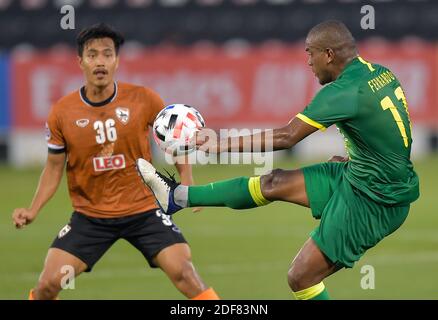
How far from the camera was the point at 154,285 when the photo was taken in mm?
12086

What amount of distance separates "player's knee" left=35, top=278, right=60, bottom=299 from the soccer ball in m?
1.29

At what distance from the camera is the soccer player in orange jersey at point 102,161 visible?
8930 millimetres

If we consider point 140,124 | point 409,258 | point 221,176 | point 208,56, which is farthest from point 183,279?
point 208,56

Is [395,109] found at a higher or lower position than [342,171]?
higher

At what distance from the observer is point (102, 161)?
29.8 feet

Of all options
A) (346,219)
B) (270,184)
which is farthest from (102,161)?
(346,219)

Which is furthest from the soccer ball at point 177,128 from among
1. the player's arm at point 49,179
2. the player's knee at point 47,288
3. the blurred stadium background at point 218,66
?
the blurred stadium background at point 218,66

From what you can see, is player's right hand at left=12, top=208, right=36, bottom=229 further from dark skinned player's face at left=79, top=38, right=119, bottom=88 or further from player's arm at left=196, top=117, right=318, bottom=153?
player's arm at left=196, top=117, right=318, bottom=153

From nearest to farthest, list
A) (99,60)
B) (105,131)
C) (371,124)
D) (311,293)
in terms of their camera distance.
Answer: (371,124)
(311,293)
(99,60)
(105,131)

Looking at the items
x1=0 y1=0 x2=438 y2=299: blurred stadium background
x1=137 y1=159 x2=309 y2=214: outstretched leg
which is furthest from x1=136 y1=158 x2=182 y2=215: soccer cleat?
x1=0 y1=0 x2=438 y2=299: blurred stadium background

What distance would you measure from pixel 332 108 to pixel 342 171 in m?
0.69

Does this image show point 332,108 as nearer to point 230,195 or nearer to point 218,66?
point 230,195

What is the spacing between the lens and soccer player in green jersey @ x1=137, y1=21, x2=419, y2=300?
8125 millimetres

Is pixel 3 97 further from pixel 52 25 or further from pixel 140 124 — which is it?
pixel 140 124
